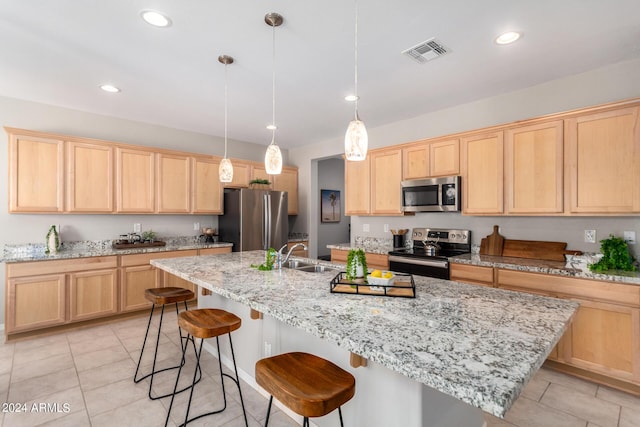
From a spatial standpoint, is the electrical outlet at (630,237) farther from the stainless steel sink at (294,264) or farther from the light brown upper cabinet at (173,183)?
the light brown upper cabinet at (173,183)

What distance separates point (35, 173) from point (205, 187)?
1.96 metres

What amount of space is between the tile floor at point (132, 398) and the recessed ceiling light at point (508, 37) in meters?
2.71

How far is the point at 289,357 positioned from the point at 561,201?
288 cm

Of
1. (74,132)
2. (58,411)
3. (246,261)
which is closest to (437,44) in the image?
(246,261)

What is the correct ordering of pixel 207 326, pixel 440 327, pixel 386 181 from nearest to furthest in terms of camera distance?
1. pixel 440 327
2. pixel 207 326
3. pixel 386 181

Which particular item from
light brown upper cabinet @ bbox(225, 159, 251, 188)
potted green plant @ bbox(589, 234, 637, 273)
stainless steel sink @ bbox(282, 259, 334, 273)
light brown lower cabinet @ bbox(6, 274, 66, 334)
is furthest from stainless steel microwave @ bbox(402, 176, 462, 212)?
light brown lower cabinet @ bbox(6, 274, 66, 334)

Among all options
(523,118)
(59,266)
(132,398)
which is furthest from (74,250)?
(523,118)

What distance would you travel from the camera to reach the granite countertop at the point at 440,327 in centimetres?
88

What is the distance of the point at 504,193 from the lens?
328 cm

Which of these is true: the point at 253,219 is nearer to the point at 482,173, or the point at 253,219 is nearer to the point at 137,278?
the point at 137,278

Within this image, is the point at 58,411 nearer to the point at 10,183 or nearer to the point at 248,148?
the point at 10,183

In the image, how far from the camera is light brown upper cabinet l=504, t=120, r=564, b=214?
2.93 m

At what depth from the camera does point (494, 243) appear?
3512mm

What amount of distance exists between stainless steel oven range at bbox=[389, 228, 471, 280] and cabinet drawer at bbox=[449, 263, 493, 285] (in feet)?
0.29
